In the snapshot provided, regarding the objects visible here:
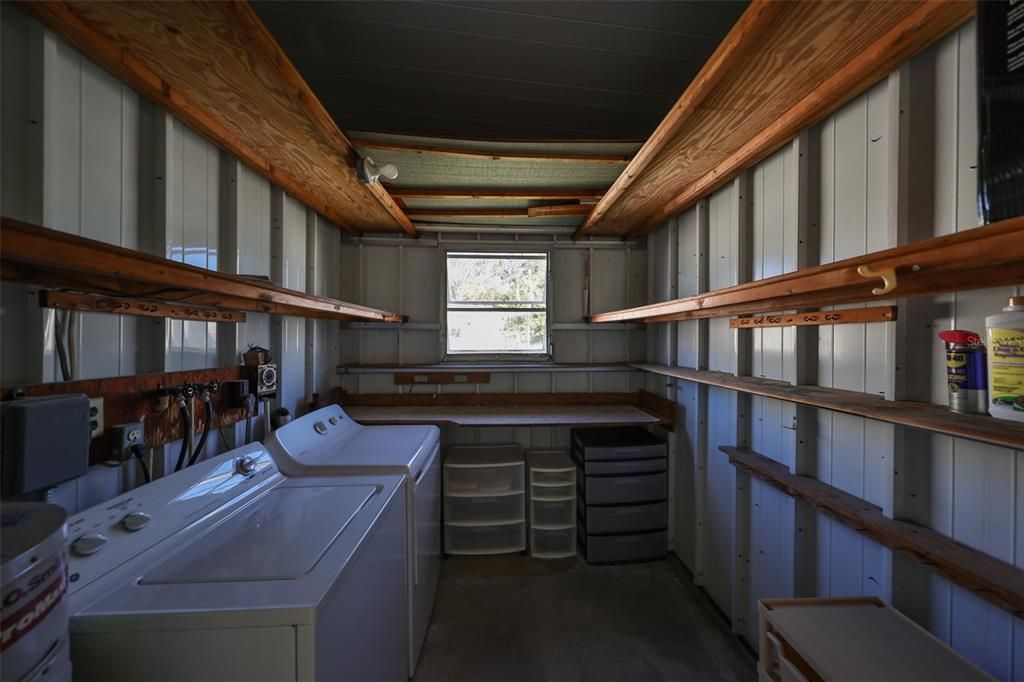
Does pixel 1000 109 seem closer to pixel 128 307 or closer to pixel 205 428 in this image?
pixel 128 307

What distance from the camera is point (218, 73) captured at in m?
1.07

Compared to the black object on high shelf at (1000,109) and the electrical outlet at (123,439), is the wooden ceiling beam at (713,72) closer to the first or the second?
the black object on high shelf at (1000,109)

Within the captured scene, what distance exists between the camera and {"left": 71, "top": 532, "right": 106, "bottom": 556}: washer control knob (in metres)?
0.81

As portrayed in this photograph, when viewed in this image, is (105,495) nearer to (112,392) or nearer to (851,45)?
(112,392)

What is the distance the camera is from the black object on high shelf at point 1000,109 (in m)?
0.72

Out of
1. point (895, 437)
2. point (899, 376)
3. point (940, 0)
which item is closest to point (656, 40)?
point (940, 0)

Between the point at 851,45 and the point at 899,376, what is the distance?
98 cm

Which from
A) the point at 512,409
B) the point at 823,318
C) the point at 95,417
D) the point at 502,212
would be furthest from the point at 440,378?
the point at 823,318

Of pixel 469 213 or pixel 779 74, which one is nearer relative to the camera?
pixel 779 74

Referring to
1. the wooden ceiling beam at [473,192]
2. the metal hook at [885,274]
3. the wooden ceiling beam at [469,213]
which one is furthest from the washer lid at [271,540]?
the wooden ceiling beam at [469,213]

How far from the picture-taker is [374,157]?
1778mm

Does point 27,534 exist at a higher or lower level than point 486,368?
lower

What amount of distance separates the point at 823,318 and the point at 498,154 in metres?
1.56

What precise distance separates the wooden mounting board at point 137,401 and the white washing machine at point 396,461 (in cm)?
33
